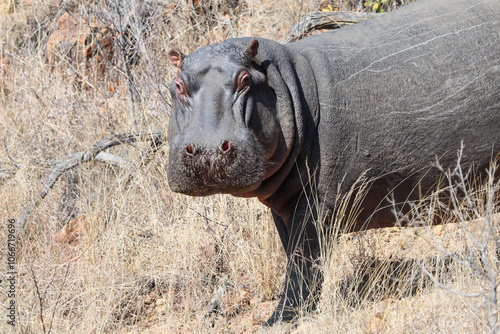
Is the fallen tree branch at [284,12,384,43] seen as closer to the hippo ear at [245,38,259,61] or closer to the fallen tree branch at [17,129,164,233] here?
the fallen tree branch at [17,129,164,233]

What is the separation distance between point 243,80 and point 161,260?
191cm

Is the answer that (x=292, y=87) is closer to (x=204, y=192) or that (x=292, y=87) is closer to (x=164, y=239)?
(x=204, y=192)

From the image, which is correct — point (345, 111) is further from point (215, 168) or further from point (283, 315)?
point (283, 315)

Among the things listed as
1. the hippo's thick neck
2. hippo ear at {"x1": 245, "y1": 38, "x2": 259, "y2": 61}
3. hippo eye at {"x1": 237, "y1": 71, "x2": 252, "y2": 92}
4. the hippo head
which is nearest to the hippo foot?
the hippo's thick neck

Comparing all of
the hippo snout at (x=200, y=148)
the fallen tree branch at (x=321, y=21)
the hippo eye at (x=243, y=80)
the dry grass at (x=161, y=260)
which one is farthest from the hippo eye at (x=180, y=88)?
the fallen tree branch at (x=321, y=21)

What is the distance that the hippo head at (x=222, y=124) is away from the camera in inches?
115

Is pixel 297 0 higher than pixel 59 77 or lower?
higher

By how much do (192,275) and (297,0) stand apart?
430 cm

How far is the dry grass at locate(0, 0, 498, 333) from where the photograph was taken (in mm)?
3416

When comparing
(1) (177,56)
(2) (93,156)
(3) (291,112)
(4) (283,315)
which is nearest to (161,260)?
(4) (283,315)

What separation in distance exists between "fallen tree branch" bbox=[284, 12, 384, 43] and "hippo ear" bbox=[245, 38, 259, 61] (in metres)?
2.35

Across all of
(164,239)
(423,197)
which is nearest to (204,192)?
(423,197)

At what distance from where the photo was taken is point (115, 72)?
787 centimetres

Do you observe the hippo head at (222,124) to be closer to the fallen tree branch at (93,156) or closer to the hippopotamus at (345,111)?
the hippopotamus at (345,111)
